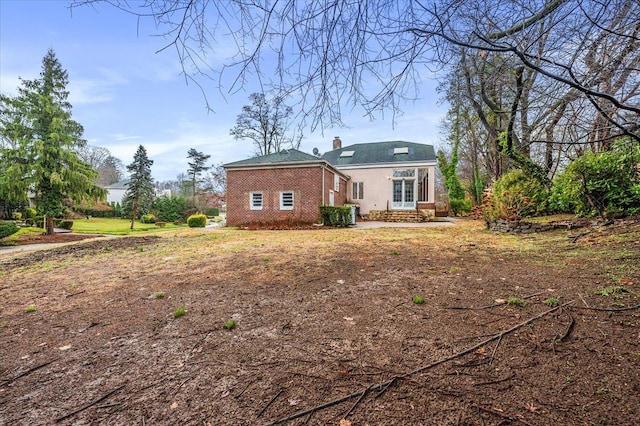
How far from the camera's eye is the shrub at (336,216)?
605 inches

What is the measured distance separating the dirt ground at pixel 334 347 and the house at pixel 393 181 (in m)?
16.1

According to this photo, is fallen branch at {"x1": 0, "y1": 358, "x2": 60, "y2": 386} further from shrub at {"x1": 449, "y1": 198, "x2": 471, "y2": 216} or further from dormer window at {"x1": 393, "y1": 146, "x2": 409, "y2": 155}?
shrub at {"x1": 449, "y1": 198, "x2": 471, "y2": 216}

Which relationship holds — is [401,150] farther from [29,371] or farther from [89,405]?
[89,405]

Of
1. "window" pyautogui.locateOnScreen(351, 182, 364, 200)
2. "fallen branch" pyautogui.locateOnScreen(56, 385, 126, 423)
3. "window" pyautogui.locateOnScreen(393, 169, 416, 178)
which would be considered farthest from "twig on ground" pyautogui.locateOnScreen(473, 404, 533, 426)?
"window" pyautogui.locateOnScreen(351, 182, 364, 200)

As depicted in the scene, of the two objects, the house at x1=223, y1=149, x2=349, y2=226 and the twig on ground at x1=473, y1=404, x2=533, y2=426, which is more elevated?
the house at x1=223, y1=149, x2=349, y2=226

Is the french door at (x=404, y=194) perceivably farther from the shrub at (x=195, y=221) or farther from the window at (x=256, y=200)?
the shrub at (x=195, y=221)

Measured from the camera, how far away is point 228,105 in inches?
90.0

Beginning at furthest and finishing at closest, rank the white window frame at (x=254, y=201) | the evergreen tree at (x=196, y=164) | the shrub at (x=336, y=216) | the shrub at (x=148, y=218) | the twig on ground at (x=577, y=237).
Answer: the evergreen tree at (x=196, y=164) → the shrub at (x=148, y=218) → the white window frame at (x=254, y=201) → the shrub at (x=336, y=216) → the twig on ground at (x=577, y=237)

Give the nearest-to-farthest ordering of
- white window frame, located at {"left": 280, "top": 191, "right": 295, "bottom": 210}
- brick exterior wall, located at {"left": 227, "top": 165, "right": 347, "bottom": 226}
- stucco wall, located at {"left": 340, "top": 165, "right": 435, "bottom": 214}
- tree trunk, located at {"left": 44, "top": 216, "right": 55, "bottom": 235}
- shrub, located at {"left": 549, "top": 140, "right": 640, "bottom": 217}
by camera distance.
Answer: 1. shrub, located at {"left": 549, "top": 140, "right": 640, "bottom": 217}
2. tree trunk, located at {"left": 44, "top": 216, "right": 55, "bottom": 235}
3. brick exterior wall, located at {"left": 227, "top": 165, "right": 347, "bottom": 226}
4. white window frame, located at {"left": 280, "top": 191, "right": 295, "bottom": 210}
5. stucco wall, located at {"left": 340, "top": 165, "right": 435, "bottom": 214}

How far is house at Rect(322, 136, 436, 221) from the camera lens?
20500mm

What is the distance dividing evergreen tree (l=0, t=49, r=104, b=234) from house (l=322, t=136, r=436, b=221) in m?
16.3

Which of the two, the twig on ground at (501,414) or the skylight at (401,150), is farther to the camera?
the skylight at (401,150)

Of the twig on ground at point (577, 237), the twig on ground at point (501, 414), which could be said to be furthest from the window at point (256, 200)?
the twig on ground at point (501, 414)

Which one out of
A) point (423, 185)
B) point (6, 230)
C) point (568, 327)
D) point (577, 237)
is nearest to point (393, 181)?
point (423, 185)
